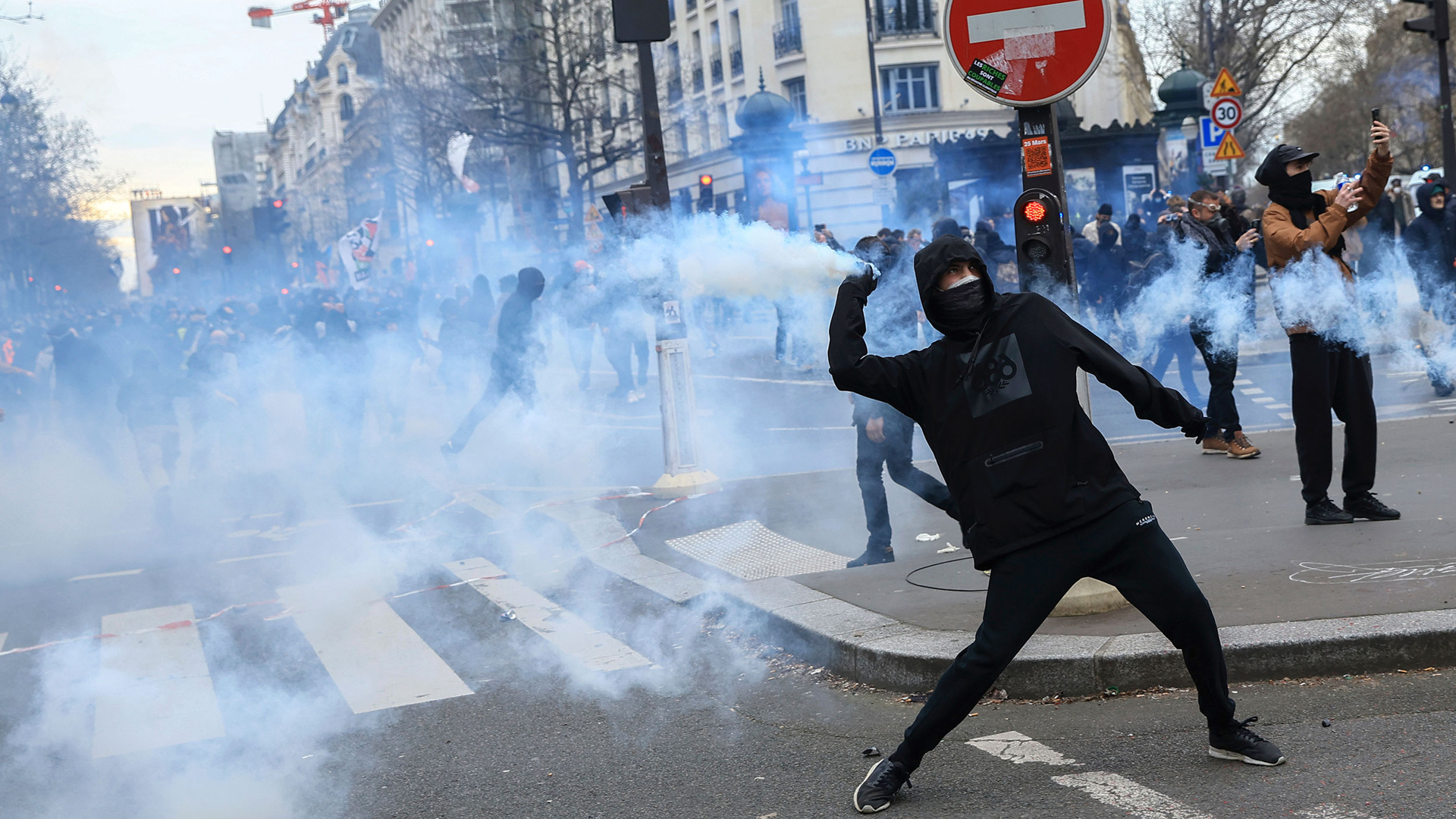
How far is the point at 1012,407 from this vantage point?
3.59m

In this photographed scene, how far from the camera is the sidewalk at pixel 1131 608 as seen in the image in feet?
15.2

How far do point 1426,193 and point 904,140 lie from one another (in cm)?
2552

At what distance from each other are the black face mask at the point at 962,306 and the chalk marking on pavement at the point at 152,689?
3.12 m

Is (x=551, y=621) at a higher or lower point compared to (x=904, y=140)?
lower

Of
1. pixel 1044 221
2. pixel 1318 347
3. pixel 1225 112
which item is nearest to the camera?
pixel 1044 221

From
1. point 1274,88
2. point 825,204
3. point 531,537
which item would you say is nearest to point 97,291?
point 825,204

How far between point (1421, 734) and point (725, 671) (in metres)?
2.50

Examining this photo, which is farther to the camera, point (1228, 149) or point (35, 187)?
point (35, 187)

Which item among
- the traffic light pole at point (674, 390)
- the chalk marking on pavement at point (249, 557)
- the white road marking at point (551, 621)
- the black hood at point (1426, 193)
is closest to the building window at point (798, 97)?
the black hood at point (1426, 193)

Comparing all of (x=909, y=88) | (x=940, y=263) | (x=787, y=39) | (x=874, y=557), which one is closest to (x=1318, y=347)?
(x=874, y=557)

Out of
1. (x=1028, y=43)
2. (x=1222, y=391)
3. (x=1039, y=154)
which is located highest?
(x=1028, y=43)

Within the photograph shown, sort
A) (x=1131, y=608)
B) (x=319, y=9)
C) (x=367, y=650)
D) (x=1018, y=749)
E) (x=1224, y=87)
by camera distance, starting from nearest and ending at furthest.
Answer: (x=1018, y=749) < (x=1131, y=608) < (x=367, y=650) < (x=1224, y=87) < (x=319, y=9)

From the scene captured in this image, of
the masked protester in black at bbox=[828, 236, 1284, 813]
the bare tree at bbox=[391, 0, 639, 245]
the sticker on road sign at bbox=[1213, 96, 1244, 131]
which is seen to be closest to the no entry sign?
the masked protester in black at bbox=[828, 236, 1284, 813]

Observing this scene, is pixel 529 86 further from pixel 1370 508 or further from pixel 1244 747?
pixel 1244 747
